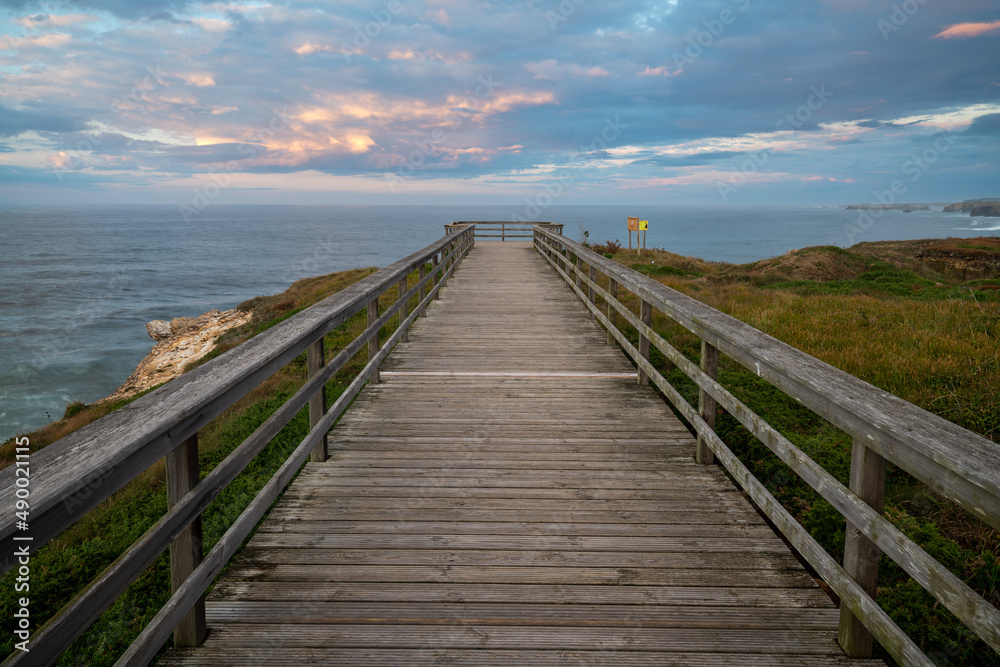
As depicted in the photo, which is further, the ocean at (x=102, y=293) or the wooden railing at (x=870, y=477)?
the ocean at (x=102, y=293)

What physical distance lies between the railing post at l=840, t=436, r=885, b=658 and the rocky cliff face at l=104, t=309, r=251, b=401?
17.5 metres

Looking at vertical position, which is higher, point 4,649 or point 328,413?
point 328,413

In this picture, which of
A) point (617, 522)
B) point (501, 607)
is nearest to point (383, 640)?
point (501, 607)

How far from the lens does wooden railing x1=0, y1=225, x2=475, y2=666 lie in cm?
134

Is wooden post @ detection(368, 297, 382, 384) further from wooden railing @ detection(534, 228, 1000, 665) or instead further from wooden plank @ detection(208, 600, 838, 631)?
wooden railing @ detection(534, 228, 1000, 665)

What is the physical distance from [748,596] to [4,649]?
3.82 m

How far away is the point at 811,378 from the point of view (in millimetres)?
2318

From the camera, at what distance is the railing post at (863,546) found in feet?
6.36

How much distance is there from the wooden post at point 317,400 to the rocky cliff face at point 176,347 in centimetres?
1453

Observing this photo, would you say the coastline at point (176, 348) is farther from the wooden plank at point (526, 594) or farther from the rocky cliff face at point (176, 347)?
the wooden plank at point (526, 594)

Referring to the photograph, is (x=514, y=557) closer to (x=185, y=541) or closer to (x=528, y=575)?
(x=528, y=575)

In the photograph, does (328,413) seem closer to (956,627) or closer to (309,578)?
(309,578)

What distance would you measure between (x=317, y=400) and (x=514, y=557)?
1665 mm

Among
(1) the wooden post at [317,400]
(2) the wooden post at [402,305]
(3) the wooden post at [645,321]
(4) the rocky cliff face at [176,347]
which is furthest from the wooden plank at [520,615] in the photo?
(4) the rocky cliff face at [176,347]
